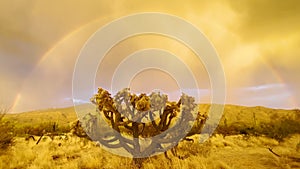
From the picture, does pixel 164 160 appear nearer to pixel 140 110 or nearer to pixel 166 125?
pixel 166 125

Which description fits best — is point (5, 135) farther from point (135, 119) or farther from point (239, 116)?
point (239, 116)

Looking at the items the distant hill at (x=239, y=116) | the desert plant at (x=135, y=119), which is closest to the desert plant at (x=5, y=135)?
the desert plant at (x=135, y=119)

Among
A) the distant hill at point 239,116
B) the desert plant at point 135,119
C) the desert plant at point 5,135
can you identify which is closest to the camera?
the desert plant at point 135,119

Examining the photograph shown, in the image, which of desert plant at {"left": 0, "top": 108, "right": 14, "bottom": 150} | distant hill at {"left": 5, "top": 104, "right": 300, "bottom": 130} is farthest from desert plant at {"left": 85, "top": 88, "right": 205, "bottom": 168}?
distant hill at {"left": 5, "top": 104, "right": 300, "bottom": 130}

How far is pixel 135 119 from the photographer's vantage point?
8281 mm

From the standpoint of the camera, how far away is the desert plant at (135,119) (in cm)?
816

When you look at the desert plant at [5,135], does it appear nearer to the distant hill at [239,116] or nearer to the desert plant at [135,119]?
the desert plant at [135,119]

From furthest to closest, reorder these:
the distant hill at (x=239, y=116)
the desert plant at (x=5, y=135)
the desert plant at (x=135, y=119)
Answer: the distant hill at (x=239, y=116) → the desert plant at (x=5, y=135) → the desert plant at (x=135, y=119)

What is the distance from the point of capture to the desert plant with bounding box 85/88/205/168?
816 centimetres

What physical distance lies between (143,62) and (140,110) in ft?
A: 13.8

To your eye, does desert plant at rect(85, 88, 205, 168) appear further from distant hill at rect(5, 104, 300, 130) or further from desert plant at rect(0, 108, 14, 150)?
distant hill at rect(5, 104, 300, 130)

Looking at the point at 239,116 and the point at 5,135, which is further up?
the point at 239,116

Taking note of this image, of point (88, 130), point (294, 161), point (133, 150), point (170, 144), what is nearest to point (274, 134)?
point (294, 161)

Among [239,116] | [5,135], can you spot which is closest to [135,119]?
[5,135]
